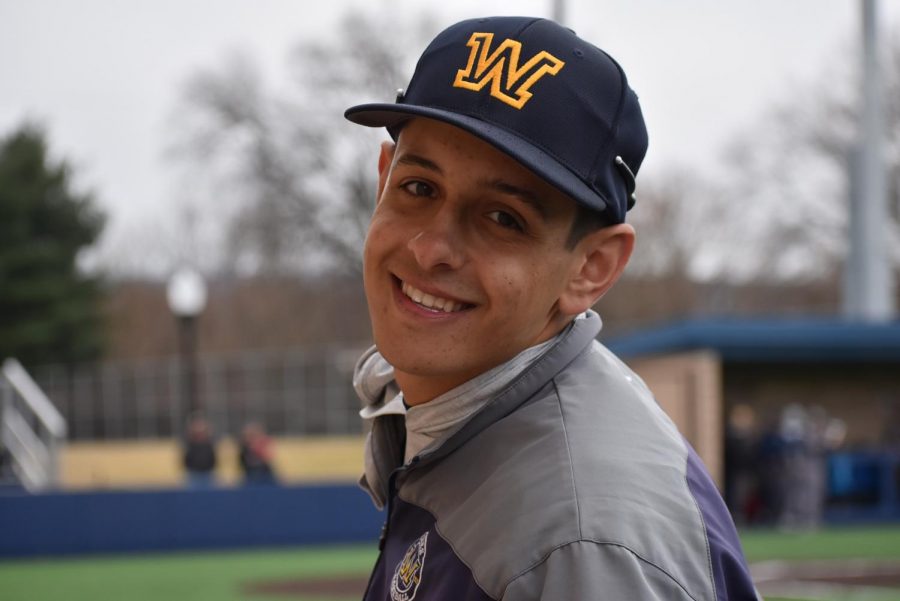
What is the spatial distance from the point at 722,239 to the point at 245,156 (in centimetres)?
1595

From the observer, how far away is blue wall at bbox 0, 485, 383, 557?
16109mm

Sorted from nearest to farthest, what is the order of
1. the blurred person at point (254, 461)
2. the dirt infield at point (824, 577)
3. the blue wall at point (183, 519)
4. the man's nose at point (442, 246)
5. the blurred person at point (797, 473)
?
the man's nose at point (442, 246) < the dirt infield at point (824, 577) < the blue wall at point (183, 519) < the blurred person at point (797, 473) < the blurred person at point (254, 461)

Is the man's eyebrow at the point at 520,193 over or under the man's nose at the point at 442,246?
over

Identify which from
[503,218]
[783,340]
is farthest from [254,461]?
[503,218]

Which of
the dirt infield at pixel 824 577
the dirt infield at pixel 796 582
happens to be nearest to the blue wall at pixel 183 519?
the dirt infield at pixel 796 582

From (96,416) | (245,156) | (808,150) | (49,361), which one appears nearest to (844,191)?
(808,150)

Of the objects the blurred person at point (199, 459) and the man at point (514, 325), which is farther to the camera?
the blurred person at point (199, 459)

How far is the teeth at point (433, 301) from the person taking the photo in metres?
1.76

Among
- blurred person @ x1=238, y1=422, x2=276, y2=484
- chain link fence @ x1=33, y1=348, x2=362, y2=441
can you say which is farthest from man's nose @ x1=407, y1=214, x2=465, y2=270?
chain link fence @ x1=33, y1=348, x2=362, y2=441

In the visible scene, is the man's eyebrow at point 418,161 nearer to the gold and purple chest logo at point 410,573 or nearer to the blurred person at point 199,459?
the gold and purple chest logo at point 410,573

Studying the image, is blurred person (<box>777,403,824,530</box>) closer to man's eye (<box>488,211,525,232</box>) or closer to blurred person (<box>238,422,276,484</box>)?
blurred person (<box>238,422,276,484</box>)

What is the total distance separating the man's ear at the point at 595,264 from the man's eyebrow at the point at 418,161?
24 cm

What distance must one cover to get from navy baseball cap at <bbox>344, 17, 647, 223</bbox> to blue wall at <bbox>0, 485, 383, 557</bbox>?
1475cm

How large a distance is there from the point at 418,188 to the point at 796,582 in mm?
10511
